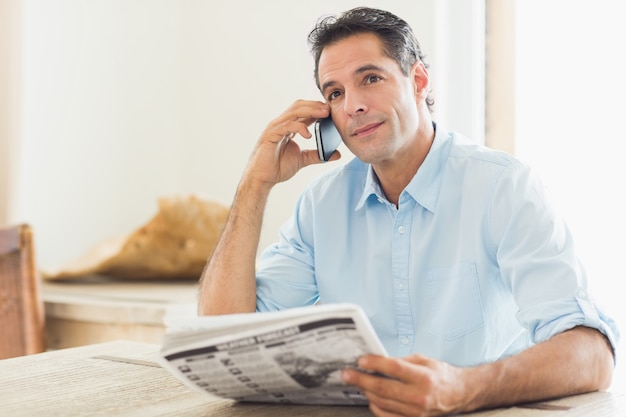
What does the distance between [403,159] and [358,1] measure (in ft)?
4.45

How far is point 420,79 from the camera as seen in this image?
1.68 metres

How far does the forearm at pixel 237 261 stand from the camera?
5.15 ft

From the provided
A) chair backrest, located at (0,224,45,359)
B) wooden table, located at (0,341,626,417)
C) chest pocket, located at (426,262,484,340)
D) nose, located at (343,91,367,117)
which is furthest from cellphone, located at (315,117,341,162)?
chair backrest, located at (0,224,45,359)

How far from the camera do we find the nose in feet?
5.10

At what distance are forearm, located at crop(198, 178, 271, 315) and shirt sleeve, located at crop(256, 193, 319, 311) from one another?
45 millimetres

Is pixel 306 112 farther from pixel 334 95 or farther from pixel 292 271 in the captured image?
pixel 292 271

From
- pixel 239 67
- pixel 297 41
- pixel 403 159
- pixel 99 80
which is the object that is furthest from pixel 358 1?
pixel 403 159

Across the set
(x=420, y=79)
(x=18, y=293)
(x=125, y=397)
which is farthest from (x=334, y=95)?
(x=18, y=293)

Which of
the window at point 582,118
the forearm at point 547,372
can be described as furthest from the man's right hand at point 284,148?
the window at point 582,118

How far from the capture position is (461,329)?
1.44 metres

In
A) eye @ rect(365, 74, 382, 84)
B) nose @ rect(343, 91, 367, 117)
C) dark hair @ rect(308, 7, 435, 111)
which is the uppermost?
dark hair @ rect(308, 7, 435, 111)

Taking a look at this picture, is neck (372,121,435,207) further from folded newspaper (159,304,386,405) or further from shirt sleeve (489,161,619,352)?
folded newspaper (159,304,386,405)

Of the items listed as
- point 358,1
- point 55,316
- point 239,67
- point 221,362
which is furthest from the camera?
point 239,67

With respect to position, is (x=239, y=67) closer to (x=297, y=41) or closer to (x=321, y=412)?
(x=297, y=41)
